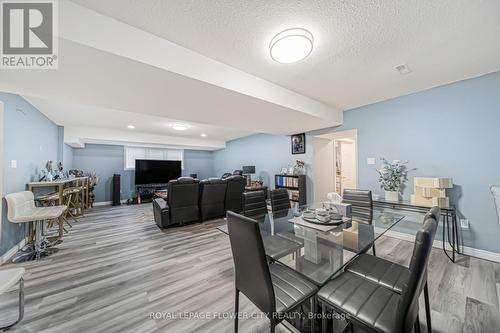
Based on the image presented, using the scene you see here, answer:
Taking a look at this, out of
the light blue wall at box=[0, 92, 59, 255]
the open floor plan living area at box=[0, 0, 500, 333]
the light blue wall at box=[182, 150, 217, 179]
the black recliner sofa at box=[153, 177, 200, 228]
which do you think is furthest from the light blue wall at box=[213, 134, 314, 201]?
the light blue wall at box=[0, 92, 59, 255]

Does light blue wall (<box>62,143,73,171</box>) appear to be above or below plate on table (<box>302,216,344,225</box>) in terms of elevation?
above

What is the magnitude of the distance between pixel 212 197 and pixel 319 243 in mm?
3077

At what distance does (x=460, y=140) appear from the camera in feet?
8.36

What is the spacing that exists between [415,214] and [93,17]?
460 cm

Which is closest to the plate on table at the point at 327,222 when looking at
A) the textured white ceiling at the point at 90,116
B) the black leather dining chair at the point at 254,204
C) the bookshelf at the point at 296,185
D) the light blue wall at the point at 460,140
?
the black leather dining chair at the point at 254,204

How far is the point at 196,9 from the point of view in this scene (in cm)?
141

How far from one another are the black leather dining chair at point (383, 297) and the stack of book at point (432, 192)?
205cm

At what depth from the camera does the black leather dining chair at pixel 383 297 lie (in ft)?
2.71

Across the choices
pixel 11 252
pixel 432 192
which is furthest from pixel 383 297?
pixel 11 252

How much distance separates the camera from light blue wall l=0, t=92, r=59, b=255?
250 cm

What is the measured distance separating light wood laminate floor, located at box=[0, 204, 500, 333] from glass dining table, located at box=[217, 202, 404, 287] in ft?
2.07

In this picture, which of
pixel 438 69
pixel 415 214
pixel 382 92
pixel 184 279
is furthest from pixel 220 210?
pixel 438 69

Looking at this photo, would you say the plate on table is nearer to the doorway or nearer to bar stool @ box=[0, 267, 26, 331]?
bar stool @ box=[0, 267, 26, 331]

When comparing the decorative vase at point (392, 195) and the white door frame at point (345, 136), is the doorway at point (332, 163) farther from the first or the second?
the decorative vase at point (392, 195)
